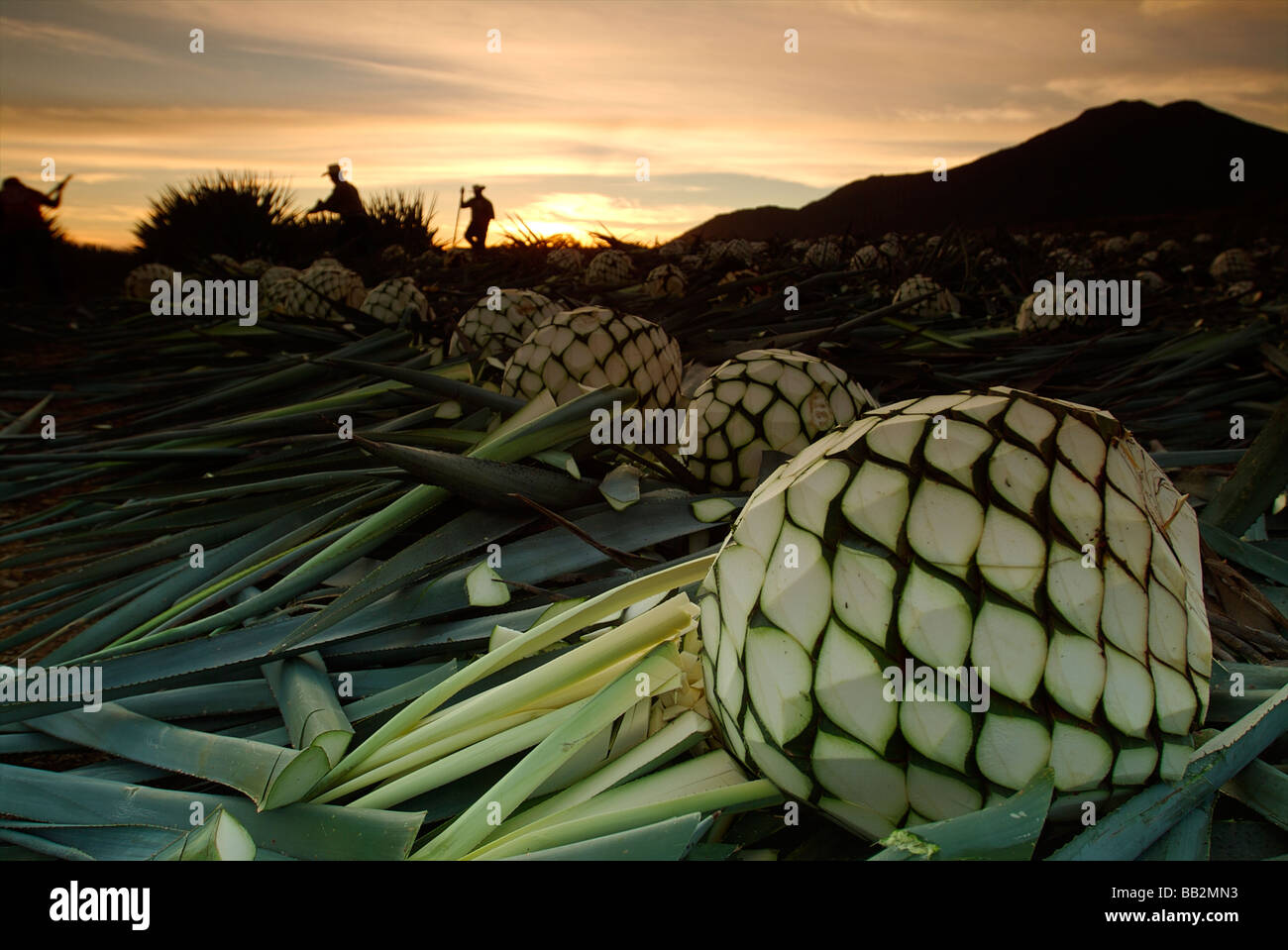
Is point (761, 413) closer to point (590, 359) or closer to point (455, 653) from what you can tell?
point (590, 359)

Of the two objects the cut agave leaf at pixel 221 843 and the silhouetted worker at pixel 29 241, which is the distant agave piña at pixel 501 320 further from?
the silhouetted worker at pixel 29 241

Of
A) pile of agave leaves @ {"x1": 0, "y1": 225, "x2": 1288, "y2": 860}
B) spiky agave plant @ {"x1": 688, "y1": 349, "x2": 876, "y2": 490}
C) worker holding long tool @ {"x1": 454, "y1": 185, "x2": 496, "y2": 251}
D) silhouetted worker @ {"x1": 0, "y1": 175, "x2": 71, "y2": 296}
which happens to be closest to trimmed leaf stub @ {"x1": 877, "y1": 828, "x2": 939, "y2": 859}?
pile of agave leaves @ {"x1": 0, "y1": 225, "x2": 1288, "y2": 860}

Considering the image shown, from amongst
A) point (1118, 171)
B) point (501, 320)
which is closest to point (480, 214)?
point (501, 320)

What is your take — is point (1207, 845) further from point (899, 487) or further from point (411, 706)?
point (411, 706)

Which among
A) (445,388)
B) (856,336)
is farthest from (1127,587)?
(856,336)

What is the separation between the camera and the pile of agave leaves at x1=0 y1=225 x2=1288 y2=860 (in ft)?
1.94

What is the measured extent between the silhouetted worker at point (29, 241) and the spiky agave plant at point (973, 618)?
7.23 meters

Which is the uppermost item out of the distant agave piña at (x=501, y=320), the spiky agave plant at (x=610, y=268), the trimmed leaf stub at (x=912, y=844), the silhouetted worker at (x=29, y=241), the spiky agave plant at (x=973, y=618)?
the silhouetted worker at (x=29, y=241)

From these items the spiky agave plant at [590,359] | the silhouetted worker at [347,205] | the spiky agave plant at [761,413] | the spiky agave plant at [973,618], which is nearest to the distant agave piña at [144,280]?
the silhouetted worker at [347,205]

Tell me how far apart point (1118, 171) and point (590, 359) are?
54.9ft

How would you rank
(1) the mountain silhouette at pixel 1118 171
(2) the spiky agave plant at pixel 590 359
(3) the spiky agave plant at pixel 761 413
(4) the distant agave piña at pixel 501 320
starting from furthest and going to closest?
(1) the mountain silhouette at pixel 1118 171 → (4) the distant agave piña at pixel 501 320 → (2) the spiky agave plant at pixel 590 359 → (3) the spiky agave plant at pixel 761 413

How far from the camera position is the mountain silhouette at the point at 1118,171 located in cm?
1395

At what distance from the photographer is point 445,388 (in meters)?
1.27

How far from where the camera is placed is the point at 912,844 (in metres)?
0.48
